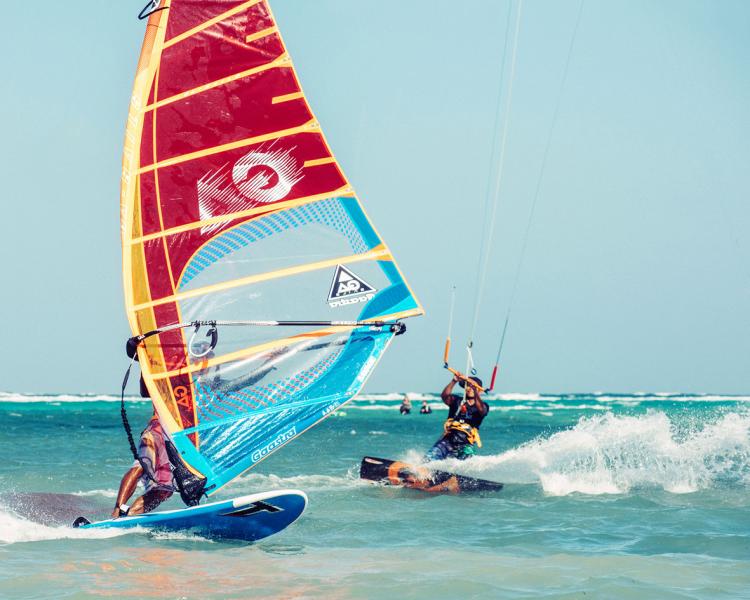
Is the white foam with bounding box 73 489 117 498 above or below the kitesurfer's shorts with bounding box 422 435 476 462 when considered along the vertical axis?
below

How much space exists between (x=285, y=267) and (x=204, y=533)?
7.59ft

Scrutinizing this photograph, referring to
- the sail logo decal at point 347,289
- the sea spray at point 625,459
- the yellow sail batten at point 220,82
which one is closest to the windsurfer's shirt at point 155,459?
the sail logo decal at point 347,289

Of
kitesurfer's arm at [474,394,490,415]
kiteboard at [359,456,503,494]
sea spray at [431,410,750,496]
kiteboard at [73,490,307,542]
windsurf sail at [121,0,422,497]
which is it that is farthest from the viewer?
sea spray at [431,410,750,496]

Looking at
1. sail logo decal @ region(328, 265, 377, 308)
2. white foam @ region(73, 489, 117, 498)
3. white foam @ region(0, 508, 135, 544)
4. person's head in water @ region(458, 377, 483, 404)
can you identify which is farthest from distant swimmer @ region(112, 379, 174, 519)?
person's head in water @ region(458, 377, 483, 404)

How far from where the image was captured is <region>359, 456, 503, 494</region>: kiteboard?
12.0 m

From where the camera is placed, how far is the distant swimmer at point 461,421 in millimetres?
12344

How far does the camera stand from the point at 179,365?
312 inches

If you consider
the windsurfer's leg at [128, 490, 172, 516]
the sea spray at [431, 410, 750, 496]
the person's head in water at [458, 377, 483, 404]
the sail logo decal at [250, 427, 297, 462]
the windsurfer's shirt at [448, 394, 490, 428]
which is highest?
the sail logo decal at [250, 427, 297, 462]

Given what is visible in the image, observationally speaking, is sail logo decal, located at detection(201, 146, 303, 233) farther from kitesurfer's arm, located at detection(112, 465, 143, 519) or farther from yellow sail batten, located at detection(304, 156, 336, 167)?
kitesurfer's arm, located at detection(112, 465, 143, 519)

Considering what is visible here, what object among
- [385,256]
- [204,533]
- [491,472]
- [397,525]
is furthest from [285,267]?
[491,472]

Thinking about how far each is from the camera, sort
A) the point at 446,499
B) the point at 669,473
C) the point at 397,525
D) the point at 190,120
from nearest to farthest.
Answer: the point at 190,120, the point at 397,525, the point at 446,499, the point at 669,473

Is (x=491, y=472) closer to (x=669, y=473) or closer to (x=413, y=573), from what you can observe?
(x=669, y=473)

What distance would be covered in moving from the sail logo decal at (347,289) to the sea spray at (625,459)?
18.0 ft

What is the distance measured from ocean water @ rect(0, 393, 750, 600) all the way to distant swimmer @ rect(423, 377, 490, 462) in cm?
22
